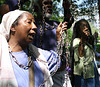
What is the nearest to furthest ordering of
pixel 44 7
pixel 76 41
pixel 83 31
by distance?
pixel 44 7 < pixel 83 31 < pixel 76 41

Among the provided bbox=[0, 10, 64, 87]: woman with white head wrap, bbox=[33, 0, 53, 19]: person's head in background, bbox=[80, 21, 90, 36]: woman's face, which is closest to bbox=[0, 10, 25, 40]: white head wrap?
bbox=[0, 10, 64, 87]: woman with white head wrap

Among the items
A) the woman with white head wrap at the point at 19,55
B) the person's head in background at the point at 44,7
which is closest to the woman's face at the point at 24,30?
the woman with white head wrap at the point at 19,55

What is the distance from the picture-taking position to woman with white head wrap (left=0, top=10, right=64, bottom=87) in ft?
4.60

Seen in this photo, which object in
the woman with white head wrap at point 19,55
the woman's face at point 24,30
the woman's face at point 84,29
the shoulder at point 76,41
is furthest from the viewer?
the shoulder at point 76,41

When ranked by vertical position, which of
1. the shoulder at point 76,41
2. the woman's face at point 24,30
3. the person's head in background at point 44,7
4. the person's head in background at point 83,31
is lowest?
the shoulder at point 76,41

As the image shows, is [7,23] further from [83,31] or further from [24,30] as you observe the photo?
[83,31]

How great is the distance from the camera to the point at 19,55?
1591mm

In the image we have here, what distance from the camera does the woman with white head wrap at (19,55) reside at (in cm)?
140

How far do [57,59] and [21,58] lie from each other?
475mm

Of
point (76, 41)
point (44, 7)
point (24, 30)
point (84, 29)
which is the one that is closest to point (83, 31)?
point (84, 29)

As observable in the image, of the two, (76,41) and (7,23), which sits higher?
(7,23)

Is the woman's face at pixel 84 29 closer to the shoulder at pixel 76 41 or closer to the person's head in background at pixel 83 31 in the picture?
the person's head in background at pixel 83 31

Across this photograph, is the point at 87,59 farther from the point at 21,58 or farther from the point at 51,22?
the point at 21,58

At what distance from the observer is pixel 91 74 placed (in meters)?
3.23
